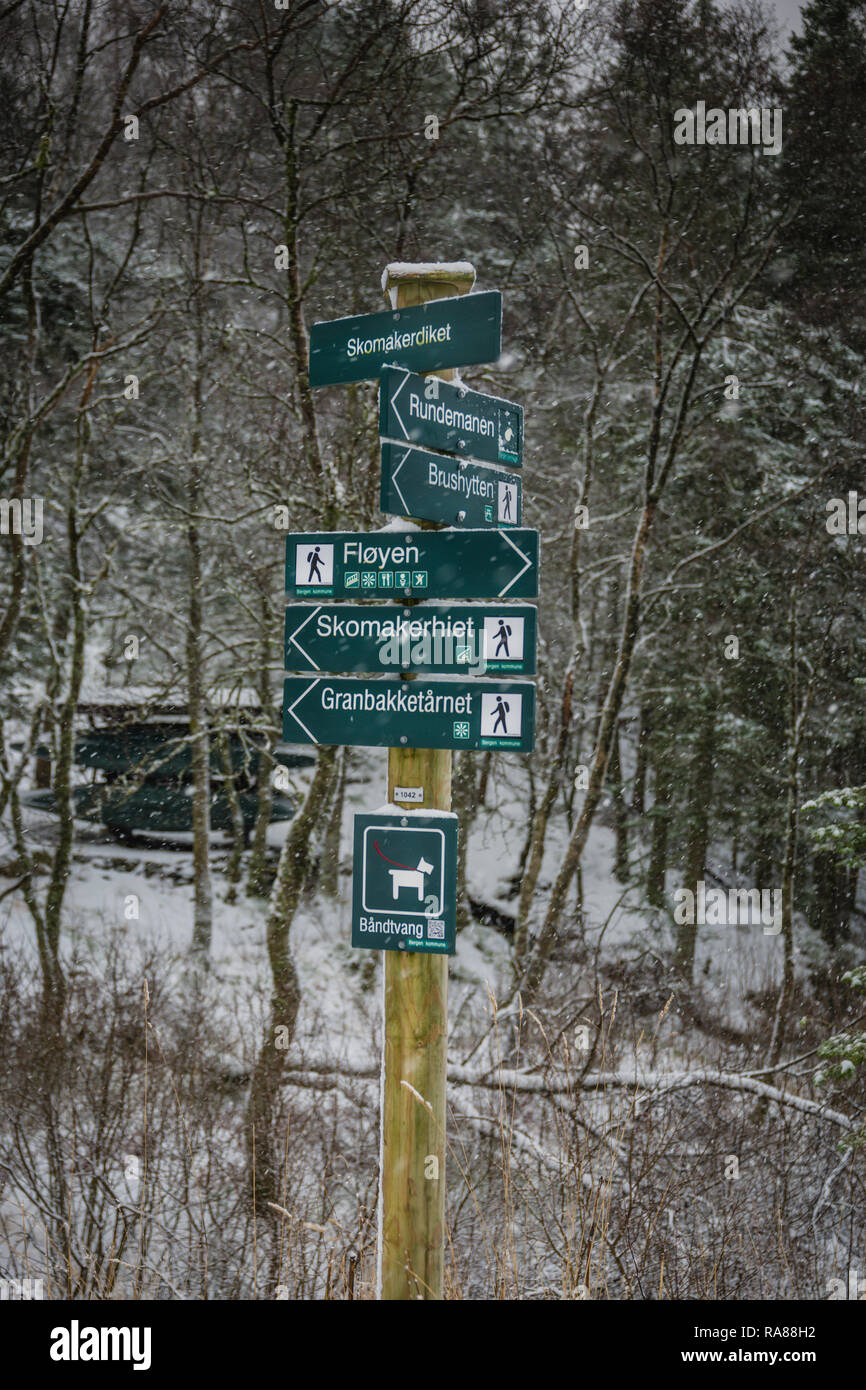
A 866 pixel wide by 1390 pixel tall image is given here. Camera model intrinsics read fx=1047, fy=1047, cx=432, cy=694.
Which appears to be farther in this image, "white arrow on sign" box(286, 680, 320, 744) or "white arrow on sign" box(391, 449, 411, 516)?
"white arrow on sign" box(286, 680, 320, 744)

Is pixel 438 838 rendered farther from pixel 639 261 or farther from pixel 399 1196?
pixel 639 261

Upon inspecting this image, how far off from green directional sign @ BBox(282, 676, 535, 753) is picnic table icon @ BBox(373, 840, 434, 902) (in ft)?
1.03

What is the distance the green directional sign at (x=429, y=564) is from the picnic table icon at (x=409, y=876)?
72 centimetres

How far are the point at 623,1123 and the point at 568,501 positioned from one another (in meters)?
10.8

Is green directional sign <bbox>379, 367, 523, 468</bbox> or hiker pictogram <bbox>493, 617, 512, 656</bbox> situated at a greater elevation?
green directional sign <bbox>379, 367, 523, 468</bbox>

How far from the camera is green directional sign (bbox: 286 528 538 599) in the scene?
2.81m

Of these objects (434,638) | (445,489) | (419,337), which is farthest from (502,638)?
(419,337)

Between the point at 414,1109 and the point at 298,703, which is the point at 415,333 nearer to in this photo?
the point at 298,703

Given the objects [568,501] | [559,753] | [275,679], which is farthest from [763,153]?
[275,679]

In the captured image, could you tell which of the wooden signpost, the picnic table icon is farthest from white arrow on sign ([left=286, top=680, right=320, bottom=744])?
the picnic table icon

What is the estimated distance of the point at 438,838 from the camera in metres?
2.75

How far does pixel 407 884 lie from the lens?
9.04ft

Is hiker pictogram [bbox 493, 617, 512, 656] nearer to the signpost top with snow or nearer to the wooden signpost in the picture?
the wooden signpost

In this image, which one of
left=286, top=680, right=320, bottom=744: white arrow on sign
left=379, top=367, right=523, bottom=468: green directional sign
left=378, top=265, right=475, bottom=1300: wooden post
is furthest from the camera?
left=286, top=680, right=320, bottom=744: white arrow on sign
